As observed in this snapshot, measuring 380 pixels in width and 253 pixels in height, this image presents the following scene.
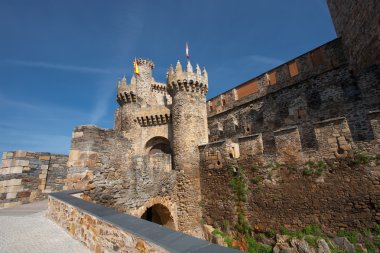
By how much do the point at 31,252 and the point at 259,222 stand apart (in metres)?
8.12

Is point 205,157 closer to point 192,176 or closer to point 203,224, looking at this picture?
point 192,176

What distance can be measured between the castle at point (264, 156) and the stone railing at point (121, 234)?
3.22 meters

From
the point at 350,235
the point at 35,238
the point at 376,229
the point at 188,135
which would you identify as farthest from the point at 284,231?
the point at 35,238

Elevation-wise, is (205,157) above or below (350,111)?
below

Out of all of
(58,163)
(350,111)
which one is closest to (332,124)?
(350,111)

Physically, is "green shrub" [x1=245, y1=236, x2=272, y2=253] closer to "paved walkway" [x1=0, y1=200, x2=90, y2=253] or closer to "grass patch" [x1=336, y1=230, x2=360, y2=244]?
"grass patch" [x1=336, y1=230, x2=360, y2=244]

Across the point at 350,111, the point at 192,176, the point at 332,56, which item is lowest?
the point at 192,176

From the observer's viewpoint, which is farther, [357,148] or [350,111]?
[350,111]

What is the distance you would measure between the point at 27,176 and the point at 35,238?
6605 mm

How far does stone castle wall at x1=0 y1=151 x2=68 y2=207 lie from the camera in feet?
26.9

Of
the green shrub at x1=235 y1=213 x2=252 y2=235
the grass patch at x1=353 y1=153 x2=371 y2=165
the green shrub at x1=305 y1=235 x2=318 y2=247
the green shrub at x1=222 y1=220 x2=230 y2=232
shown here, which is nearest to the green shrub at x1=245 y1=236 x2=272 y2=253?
the green shrub at x1=235 y1=213 x2=252 y2=235

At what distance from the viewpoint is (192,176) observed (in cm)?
1116

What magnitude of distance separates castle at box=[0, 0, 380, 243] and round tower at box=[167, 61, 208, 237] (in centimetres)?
6

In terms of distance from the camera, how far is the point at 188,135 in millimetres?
11867
